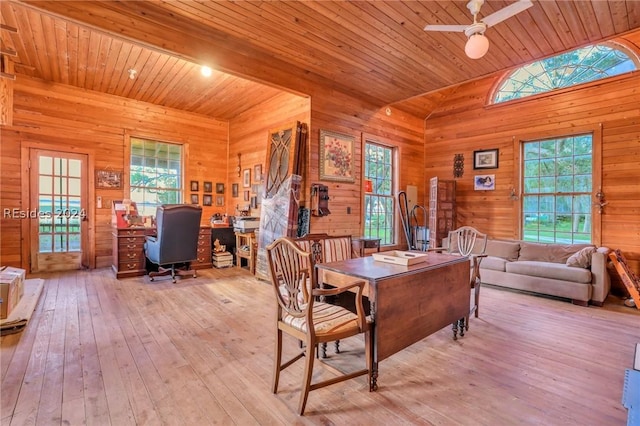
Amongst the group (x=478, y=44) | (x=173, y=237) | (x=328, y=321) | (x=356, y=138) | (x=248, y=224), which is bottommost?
(x=328, y=321)

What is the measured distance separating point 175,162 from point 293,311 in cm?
568

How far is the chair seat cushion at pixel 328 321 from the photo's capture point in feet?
6.13

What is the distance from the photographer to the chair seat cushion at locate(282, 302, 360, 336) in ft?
6.13

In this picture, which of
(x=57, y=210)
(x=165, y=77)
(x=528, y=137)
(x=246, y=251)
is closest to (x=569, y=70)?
(x=528, y=137)

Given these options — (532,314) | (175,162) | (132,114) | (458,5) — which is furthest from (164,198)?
(532,314)

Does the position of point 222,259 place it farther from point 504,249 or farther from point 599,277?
point 599,277

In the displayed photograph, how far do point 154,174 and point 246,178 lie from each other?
184 centimetres

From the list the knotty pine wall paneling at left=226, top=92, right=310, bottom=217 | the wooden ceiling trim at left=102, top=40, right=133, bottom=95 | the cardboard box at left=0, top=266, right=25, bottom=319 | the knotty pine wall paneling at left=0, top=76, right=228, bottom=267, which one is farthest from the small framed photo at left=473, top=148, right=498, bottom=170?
the cardboard box at left=0, top=266, right=25, bottom=319

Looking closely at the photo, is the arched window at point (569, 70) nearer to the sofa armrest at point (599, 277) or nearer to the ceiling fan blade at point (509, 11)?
the ceiling fan blade at point (509, 11)

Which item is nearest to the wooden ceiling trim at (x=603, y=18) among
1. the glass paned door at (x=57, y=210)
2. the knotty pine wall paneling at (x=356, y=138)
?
the knotty pine wall paneling at (x=356, y=138)

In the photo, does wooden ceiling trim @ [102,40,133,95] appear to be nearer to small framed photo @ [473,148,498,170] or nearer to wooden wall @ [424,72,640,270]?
wooden wall @ [424,72,640,270]

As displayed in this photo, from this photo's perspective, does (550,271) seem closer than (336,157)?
Yes

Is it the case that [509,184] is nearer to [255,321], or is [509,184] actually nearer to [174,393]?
[255,321]

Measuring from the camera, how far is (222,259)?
5.92m
